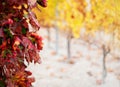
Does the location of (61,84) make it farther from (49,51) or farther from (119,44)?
(49,51)

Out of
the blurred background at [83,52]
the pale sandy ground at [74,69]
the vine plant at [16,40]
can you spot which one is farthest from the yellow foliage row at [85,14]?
the vine plant at [16,40]

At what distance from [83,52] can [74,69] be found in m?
4.56

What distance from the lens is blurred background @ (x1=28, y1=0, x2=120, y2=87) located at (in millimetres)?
10777

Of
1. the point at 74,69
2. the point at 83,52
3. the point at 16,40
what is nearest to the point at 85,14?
the point at 74,69

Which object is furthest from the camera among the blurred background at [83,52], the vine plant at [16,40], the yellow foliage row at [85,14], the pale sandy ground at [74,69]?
the pale sandy ground at [74,69]

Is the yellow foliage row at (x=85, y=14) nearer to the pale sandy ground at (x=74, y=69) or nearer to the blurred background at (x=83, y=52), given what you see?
the blurred background at (x=83, y=52)

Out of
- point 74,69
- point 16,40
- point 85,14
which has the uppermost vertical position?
point 16,40

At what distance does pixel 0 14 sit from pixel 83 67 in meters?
12.3

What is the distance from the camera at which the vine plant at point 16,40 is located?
2.56 meters

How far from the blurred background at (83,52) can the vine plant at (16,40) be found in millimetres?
6633

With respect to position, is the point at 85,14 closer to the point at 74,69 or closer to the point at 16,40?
the point at 74,69

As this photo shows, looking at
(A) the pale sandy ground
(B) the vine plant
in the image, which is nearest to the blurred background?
(A) the pale sandy ground

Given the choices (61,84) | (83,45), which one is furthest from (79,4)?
(83,45)

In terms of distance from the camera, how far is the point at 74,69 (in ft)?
47.6
